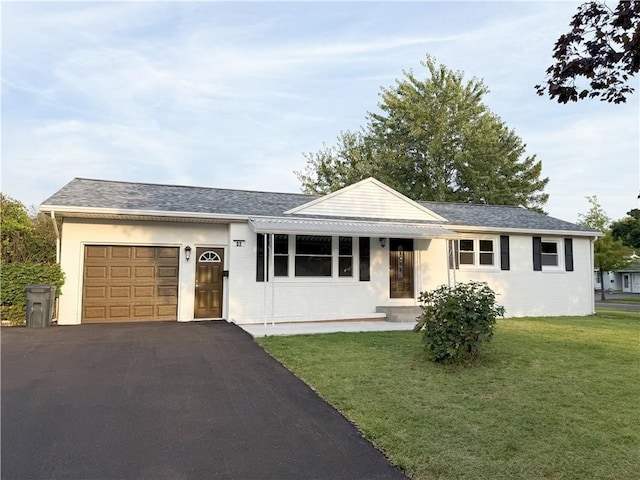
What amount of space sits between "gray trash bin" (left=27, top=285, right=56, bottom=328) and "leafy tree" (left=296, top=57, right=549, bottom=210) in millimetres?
22351

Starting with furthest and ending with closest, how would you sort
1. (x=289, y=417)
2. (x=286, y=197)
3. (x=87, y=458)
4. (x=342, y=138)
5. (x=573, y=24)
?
(x=342, y=138) → (x=286, y=197) → (x=289, y=417) → (x=87, y=458) → (x=573, y=24)

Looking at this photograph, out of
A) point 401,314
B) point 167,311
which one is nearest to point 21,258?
point 167,311

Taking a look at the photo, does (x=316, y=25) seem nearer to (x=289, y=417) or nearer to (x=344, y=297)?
(x=344, y=297)

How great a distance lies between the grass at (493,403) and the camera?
3525mm

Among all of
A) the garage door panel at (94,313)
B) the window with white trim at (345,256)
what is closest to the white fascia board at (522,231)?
the window with white trim at (345,256)

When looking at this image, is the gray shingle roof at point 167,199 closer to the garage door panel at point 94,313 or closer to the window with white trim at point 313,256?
the window with white trim at point 313,256

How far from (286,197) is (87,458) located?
11.9m

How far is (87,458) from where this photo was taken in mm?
3562

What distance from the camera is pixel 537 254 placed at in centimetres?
1495

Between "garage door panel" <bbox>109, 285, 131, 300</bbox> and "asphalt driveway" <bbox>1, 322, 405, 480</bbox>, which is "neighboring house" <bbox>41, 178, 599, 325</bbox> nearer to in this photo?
"garage door panel" <bbox>109, 285, 131, 300</bbox>

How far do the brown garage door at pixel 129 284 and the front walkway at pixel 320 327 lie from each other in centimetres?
265

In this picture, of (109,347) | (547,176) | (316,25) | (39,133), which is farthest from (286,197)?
(547,176)

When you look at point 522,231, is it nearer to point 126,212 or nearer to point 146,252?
point 146,252

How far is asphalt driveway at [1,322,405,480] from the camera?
343 centimetres
